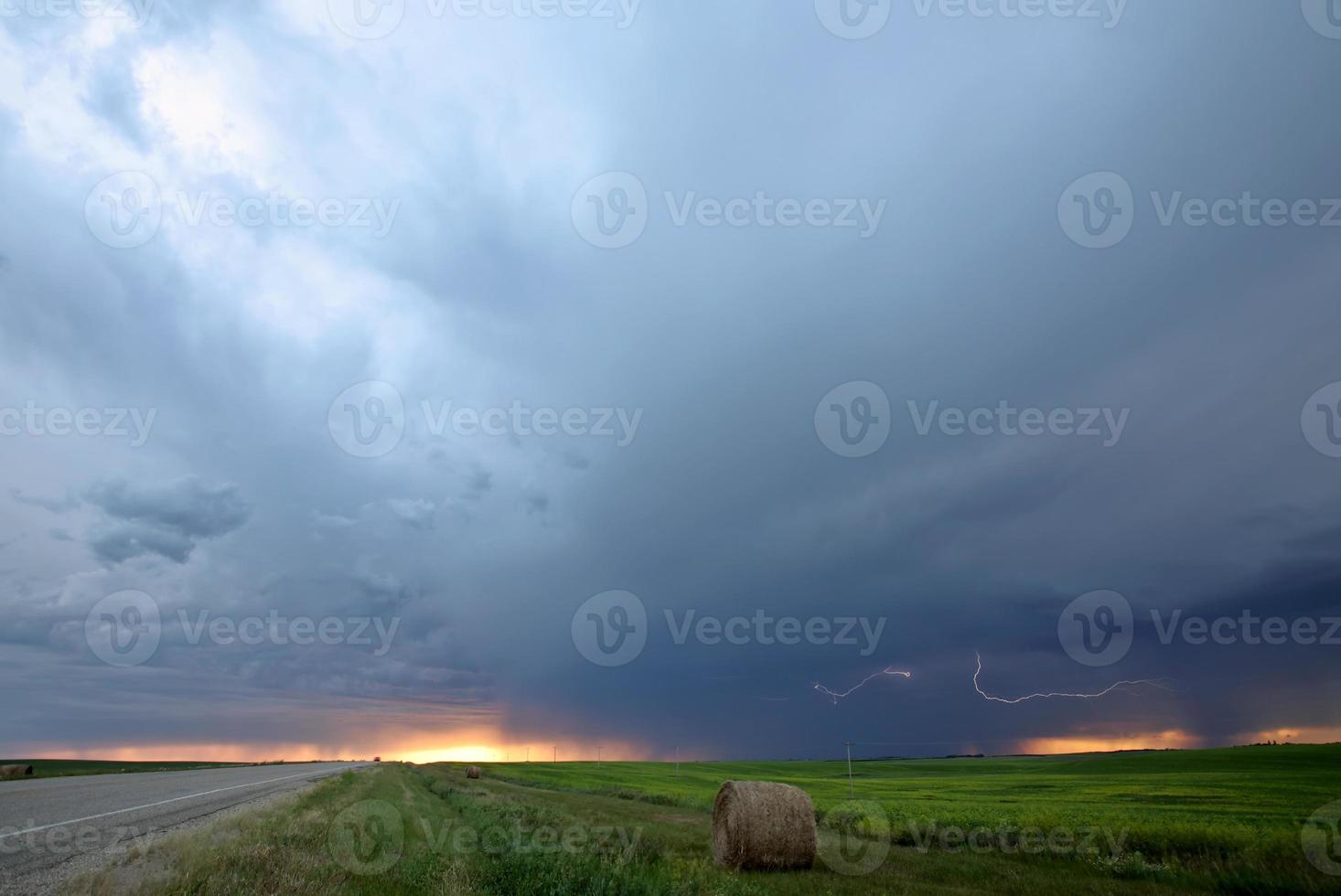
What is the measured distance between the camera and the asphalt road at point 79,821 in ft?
35.2

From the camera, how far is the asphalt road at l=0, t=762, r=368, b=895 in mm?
10719

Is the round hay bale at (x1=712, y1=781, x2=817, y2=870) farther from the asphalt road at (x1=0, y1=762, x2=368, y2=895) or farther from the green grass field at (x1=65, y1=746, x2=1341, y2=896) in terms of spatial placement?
the asphalt road at (x1=0, y1=762, x2=368, y2=895)

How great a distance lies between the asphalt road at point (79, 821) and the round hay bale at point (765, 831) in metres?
13.0

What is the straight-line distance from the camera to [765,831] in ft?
58.9

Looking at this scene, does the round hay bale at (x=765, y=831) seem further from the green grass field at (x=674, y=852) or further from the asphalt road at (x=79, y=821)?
the asphalt road at (x=79, y=821)

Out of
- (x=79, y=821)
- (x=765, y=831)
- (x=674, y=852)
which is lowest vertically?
(x=674, y=852)

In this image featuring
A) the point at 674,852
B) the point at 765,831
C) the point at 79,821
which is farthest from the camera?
the point at 674,852

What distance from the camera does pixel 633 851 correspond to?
17141mm

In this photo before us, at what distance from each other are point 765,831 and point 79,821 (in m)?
16.3

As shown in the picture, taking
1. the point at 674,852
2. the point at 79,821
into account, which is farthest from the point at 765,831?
the point at 79,821

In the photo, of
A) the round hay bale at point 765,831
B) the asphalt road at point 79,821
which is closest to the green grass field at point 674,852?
the round hay bale at point 765,831

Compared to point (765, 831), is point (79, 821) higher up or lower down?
higher up

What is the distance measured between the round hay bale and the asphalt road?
13.0 metres

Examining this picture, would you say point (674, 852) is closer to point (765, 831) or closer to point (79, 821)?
point (765, 831)
